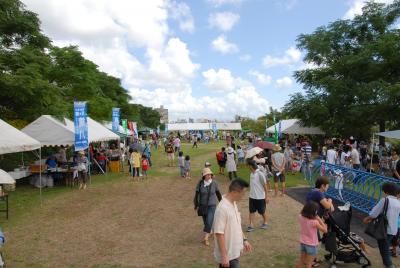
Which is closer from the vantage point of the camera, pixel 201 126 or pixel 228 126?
pixel 201 126

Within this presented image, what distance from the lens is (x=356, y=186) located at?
966 cm

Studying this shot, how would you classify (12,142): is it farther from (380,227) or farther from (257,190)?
(380,227)

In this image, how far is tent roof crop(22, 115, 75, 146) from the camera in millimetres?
13734

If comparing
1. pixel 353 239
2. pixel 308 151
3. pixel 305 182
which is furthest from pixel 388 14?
pixel 353 239

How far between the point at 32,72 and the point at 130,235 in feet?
32.4

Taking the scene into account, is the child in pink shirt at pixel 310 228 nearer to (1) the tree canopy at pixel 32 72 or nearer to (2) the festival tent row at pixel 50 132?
(2) the festival tent row at pixel 50 132

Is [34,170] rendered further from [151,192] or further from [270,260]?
[270,260]

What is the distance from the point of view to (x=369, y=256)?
612cm

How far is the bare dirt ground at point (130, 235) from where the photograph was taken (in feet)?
20.3

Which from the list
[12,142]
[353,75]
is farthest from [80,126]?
[353,75]

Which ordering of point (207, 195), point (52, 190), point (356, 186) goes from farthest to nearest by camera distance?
1. point (52, 190)
2. point (356, 186)
3. point (207, 195)

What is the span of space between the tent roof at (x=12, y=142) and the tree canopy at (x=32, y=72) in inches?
175

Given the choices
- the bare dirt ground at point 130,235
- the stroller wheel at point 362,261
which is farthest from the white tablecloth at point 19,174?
the stroller wheel at point 362,261

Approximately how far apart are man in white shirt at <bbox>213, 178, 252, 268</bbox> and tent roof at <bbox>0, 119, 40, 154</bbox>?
24.0 feet
